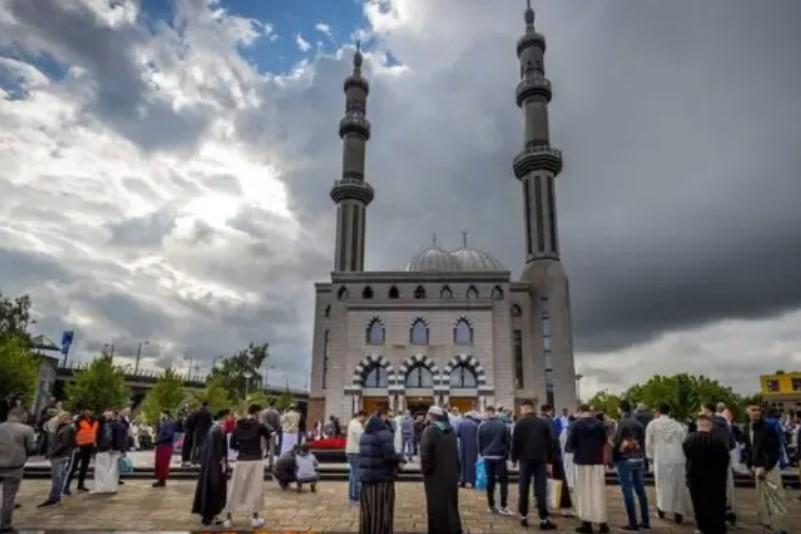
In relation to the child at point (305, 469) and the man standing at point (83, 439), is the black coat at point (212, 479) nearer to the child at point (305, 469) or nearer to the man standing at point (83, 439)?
the child at point (305, 469)

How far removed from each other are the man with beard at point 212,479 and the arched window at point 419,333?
27140 millimetres

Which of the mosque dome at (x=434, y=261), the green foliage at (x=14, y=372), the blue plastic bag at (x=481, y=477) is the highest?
the mosque dome at (x=434, y=261)

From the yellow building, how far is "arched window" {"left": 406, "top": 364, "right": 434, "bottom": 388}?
67628mm

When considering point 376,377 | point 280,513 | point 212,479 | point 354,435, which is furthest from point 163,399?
point 212,479

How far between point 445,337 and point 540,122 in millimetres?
19818

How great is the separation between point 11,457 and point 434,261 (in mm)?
36935

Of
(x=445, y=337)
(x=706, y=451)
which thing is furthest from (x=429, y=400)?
(x=706, y=451)

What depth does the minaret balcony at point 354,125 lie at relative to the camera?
46.9 metres

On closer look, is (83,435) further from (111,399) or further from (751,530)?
(111,399)

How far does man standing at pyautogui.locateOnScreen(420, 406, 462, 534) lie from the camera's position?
7.15m

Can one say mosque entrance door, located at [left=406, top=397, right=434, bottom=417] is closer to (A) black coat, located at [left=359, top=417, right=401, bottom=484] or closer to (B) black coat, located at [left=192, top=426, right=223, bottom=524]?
(B) black coat, located at [left=192, top=426, right=223, bottom=524]

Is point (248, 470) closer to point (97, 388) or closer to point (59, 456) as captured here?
point (59, 456)

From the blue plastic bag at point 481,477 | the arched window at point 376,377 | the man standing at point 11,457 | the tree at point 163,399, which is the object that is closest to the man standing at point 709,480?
the blue plastic bag at point 481,477

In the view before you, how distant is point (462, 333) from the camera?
35.4 m
